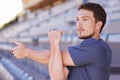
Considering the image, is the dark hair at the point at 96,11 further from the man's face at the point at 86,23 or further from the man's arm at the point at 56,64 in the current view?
the man's arm at the point at 56,64

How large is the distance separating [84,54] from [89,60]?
6 centimetres

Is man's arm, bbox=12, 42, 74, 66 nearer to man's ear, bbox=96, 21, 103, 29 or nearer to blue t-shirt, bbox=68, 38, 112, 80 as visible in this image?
blue t-shirt, bbox=68, 38, 112, 80

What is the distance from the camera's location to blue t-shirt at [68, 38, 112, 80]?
2.40m

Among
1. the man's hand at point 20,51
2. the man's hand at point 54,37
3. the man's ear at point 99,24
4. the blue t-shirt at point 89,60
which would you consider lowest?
the blue t-shirt at point 89,60

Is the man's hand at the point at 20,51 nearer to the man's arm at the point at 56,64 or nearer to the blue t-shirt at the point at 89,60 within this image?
the man's arm at the point at 56,64

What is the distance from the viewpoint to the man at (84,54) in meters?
2.42

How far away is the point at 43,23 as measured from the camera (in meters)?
19.0

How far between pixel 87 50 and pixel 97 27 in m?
0.21

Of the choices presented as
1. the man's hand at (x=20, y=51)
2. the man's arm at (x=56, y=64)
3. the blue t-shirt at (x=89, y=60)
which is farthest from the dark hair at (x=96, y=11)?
the man's hand at (x=20, y=51)

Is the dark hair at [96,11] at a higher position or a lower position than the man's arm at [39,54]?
higher

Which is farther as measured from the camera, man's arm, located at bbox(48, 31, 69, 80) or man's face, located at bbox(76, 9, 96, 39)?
man's face, located at bbox(76, 9, 96, 39)

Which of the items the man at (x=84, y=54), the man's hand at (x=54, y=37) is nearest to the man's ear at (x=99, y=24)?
the man at (x=84, y=54)

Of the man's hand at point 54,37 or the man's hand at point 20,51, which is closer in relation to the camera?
the man's hand at point 54,37

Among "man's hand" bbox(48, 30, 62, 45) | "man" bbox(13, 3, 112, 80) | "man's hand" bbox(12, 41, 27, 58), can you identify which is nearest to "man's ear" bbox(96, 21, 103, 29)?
"man" bbox(13, 3, 112, 80)
